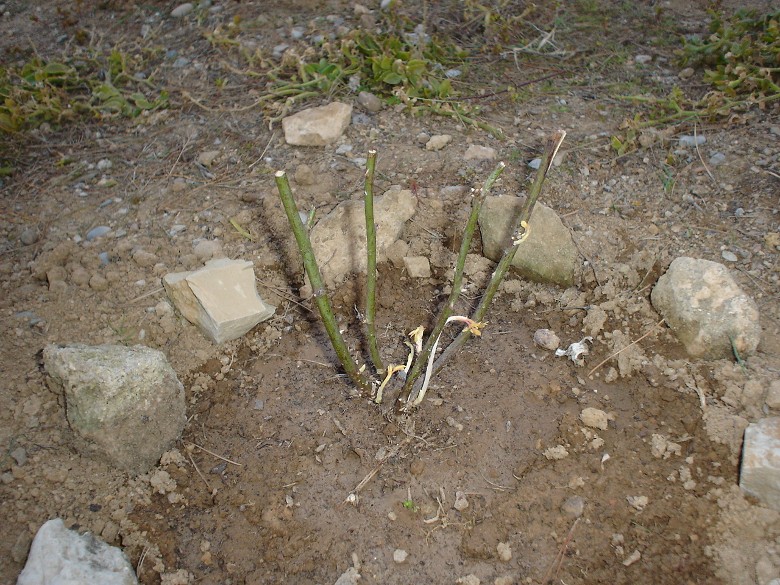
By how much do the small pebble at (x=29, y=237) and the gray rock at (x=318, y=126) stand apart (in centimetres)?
114

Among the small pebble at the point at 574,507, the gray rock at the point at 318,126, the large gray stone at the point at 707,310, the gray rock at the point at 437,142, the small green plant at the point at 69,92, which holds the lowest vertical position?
the small pebble at the point at 574,507

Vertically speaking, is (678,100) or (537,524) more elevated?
(678,100)

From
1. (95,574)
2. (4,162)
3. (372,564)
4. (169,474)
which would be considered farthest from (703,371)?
(4,162)

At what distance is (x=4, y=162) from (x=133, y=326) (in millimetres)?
1423

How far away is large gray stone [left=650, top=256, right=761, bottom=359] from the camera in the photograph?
225cm

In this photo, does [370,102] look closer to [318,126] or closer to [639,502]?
[318,126]

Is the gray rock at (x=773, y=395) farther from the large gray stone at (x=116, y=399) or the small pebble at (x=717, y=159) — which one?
the large gray stone at (x=116, y=399)

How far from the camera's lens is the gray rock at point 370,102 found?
324 cm

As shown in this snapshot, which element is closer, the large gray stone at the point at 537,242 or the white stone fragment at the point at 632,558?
the white stone fragment at the point at 632,558

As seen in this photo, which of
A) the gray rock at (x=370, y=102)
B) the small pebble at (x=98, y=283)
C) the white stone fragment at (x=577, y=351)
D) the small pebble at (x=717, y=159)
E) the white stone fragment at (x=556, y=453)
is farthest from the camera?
the gray rock at (x=370, y=102)

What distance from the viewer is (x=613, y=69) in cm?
353

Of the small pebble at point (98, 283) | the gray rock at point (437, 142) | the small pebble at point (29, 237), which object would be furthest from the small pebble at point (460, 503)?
the small pebble at point (29, 237)

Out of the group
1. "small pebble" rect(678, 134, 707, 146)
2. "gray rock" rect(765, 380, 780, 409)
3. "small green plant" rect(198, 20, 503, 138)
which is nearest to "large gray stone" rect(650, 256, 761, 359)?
"gray rock" rect(765, 380, 780, 409)

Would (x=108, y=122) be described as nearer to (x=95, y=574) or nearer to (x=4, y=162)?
(x=4, y=162)
